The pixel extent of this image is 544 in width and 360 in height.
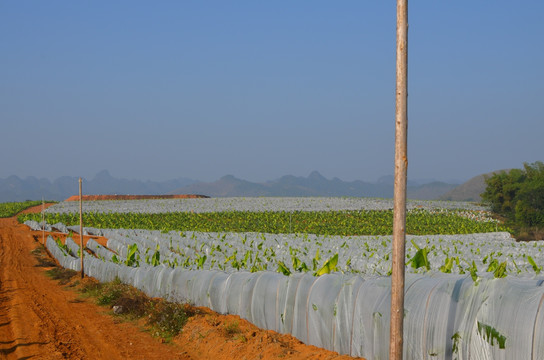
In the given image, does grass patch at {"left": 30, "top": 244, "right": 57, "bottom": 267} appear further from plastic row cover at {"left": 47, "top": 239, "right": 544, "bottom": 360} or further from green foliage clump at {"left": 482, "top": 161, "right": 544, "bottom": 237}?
green foliage clump at {"left": 482, "top": 161, "right": 544, "bottom": 237}

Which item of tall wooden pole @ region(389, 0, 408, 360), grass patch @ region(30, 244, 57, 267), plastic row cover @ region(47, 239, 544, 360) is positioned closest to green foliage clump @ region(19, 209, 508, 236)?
grass patch @ region(30, 244, 57, 267)

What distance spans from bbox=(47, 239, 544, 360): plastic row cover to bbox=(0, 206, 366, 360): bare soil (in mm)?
379

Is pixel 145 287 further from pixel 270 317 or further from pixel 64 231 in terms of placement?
pixel 64 231

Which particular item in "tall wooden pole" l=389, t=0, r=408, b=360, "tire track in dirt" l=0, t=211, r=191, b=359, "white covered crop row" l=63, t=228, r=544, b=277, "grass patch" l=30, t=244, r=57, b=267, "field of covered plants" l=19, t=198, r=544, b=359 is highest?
"tall wooden pole" l=389, t=0, r=408, b=360

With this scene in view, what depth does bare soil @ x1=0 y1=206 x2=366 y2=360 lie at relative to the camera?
10267 millimetres

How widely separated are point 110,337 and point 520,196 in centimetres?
4996

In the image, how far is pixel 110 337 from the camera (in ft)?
40.8

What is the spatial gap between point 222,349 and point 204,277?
3464mm

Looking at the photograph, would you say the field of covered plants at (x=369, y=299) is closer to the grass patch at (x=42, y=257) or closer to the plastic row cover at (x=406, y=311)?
the plastic row cover at (x=406, y=311)

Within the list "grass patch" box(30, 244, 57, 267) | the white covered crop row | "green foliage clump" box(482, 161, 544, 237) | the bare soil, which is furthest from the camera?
"green foliage clump" box(482, 161, 544, 237)

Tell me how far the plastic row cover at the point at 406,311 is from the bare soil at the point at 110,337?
1.24ft

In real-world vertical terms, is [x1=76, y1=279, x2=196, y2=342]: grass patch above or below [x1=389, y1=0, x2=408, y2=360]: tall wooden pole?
below

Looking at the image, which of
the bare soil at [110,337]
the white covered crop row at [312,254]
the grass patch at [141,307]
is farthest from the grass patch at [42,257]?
the bare soil at [110,337]

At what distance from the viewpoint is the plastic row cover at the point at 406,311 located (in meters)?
7.02
